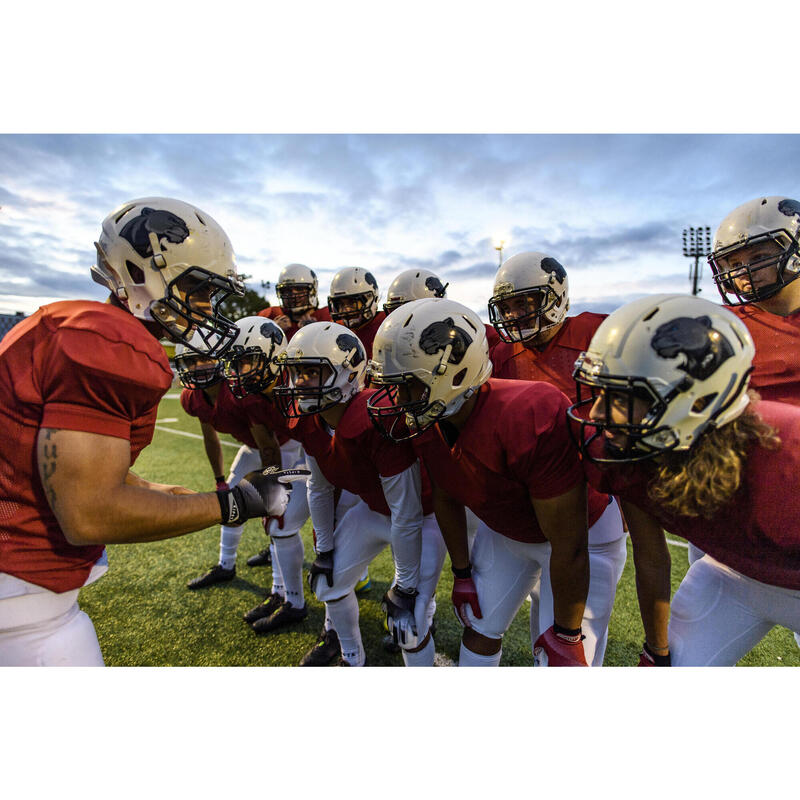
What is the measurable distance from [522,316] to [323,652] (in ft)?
7.94

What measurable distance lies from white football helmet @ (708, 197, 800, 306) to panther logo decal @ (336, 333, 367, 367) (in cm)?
199

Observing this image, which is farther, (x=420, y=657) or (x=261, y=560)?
(x=261, y=560)

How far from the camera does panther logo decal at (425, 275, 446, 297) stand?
4.30m

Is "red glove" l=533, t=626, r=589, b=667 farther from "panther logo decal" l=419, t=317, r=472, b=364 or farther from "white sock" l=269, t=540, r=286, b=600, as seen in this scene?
"white sock" l=269, t=540, r=286, b=600

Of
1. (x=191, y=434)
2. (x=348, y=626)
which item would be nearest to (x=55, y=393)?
(x=348, y=626)

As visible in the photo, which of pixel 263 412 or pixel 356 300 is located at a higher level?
pixel 356 300

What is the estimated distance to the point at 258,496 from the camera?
5.47 ft

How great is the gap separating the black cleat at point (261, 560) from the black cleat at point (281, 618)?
87 cm

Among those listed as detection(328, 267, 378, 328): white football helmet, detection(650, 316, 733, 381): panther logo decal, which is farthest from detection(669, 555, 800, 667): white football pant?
detection(328, 267, 378, 328): white football helmet

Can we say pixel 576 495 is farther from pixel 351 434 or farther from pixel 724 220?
pixel 724 220

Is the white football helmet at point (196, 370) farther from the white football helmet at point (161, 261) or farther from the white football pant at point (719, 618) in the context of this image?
the white football pant at point (719, 618)

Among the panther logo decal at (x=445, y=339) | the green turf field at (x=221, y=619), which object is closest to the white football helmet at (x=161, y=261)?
the panther logo decal at (x=445, y=339)

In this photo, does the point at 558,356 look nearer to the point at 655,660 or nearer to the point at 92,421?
the point at 655,660

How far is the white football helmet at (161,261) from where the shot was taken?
4.83 ft
